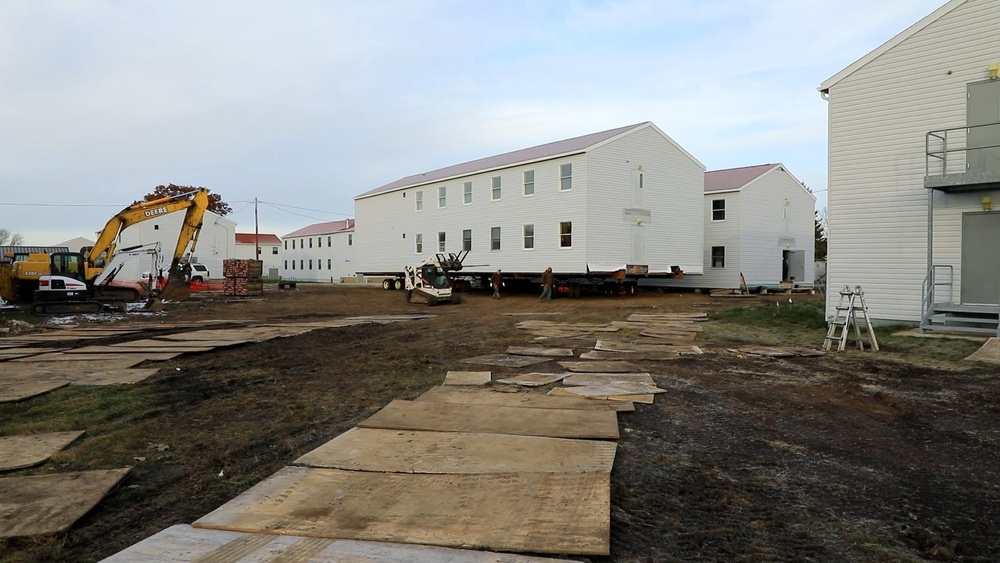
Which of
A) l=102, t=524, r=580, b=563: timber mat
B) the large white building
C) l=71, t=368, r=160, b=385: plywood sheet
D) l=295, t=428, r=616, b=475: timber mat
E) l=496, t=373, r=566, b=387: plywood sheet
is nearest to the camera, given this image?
l=102, t=524, r=580, b=563: timber mat

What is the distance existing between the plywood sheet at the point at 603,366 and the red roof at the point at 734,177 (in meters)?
24.2

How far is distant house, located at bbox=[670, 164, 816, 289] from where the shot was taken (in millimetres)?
31844

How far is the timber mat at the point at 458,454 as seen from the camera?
502cm

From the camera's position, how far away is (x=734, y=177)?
112 ft

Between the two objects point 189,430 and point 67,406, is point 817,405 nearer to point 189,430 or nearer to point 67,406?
point 189,430

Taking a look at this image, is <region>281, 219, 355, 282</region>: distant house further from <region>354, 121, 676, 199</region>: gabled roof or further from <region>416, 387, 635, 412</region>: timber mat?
<region>416, 387, 635, 412</region>: timber mat

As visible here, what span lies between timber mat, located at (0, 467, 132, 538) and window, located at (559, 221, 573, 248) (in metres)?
22.1

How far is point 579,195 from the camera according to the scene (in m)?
25.5

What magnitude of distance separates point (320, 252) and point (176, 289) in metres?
33.3

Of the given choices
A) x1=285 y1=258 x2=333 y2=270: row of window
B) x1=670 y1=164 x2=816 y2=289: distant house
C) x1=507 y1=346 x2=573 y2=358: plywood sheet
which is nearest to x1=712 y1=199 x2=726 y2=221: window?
x1=670 y1=164 x2=816 y2=289: distant house

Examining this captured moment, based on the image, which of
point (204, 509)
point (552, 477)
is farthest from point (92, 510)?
point (552, 477)

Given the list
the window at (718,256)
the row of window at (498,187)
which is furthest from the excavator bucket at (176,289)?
the window at (718,256)

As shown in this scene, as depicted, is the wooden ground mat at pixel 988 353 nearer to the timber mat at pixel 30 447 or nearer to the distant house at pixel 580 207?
the timber mat at pixel 30 447

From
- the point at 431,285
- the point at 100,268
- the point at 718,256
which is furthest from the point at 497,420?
the point at 718,256
